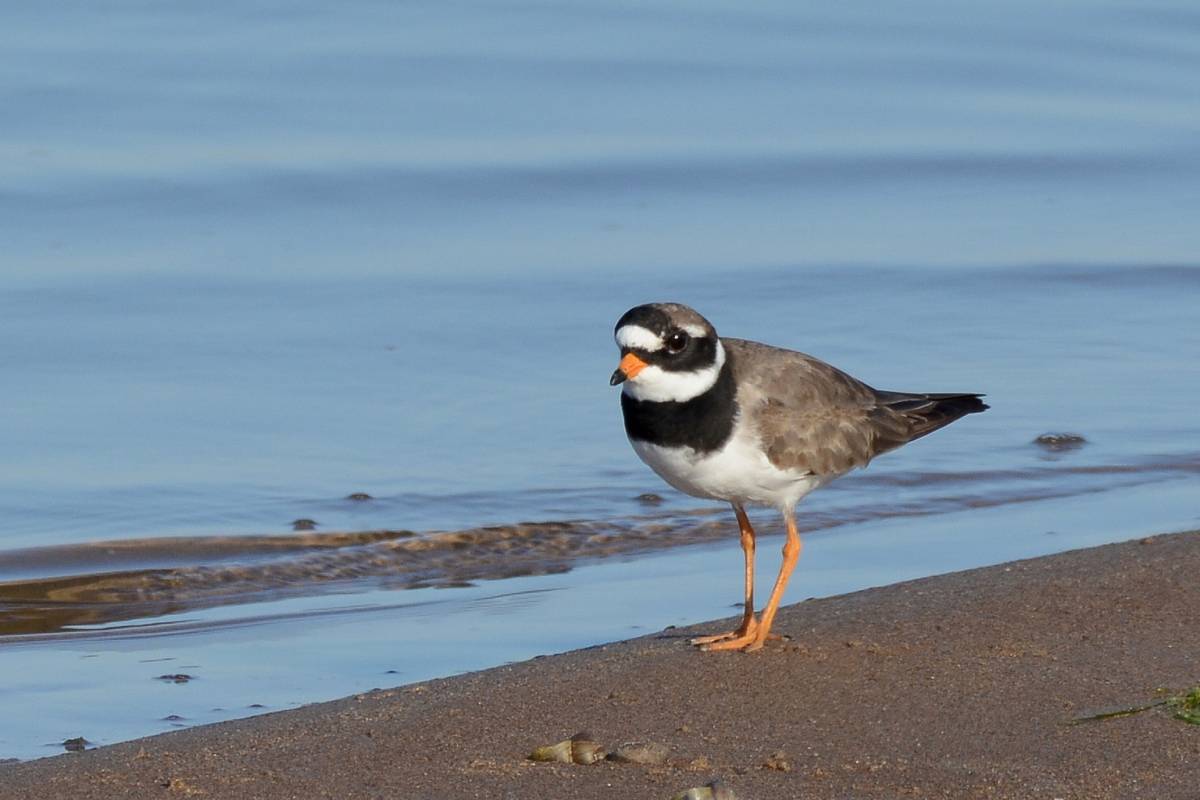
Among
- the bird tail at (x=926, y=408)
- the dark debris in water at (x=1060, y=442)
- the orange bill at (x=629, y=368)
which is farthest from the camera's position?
the dark debris in water at (x=1060, y=442)

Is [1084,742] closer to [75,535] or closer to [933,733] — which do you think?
[933,733]

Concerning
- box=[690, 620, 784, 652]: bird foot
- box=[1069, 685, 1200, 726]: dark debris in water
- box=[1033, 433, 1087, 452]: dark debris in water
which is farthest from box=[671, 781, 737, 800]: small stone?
→ box=[1033, 433, 1087, 452]: dark debris in water

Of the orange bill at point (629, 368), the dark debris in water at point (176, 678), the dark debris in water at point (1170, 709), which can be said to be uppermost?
the orange bill at point (629, 368)

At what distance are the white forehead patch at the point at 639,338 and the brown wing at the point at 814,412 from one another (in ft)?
1.07

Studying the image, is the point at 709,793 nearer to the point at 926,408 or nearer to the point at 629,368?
the point at 629,368

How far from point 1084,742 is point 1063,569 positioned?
1672mm

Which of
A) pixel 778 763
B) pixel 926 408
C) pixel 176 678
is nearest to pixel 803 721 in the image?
pixel 778 763

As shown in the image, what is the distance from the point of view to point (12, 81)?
1335 cm

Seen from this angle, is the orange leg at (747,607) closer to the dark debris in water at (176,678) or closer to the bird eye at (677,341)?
the bird eye at (677,341)

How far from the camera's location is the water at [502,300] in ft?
22.3

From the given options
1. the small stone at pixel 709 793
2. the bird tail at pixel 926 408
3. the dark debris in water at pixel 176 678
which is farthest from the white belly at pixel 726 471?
the dark debris in water at pixel 176 678

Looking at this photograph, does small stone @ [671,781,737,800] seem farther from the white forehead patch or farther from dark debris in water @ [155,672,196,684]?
dark debris in water @ [155,672,196,684]

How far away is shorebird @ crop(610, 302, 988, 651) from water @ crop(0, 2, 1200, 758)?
0.88 meters

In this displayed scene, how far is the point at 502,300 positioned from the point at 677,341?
4.85 meters
